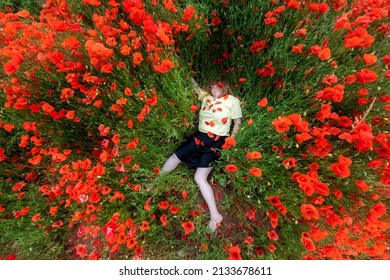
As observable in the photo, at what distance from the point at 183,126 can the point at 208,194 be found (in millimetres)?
704

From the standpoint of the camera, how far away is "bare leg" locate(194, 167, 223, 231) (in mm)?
2479

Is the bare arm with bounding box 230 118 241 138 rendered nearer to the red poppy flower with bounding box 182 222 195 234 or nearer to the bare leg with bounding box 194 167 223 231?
the bare leg with bounding box 194 167 223 231

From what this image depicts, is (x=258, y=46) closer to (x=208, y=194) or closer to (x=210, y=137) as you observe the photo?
(x=210, y=137)

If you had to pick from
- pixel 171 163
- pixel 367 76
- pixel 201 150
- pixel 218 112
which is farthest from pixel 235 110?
pixel 367 76

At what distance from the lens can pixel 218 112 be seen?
239cm

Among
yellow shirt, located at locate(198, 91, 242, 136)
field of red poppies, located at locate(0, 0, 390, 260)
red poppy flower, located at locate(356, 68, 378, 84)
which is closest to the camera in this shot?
red poppy flower, located at locate(356, 68, 378, 84)

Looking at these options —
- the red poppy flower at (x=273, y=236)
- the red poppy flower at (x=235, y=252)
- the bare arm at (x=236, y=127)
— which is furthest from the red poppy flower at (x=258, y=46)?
the red poppy flower at (x=235, y=252)

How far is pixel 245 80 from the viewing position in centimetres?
247

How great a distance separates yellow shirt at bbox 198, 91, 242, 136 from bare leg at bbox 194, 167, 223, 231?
0.40 m

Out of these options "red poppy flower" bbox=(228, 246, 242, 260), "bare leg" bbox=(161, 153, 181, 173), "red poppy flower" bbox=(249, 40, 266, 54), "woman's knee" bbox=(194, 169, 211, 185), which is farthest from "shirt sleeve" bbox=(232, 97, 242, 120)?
"red poppy flower" bbox=(228, 246, 242, 260)

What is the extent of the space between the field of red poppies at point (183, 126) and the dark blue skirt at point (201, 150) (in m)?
0.13

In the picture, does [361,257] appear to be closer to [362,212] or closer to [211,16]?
[362,212]

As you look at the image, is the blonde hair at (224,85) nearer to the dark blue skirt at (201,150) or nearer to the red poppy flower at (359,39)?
the dark blue skirt at (201,150)

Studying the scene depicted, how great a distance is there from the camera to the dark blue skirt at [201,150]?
2463 mm
